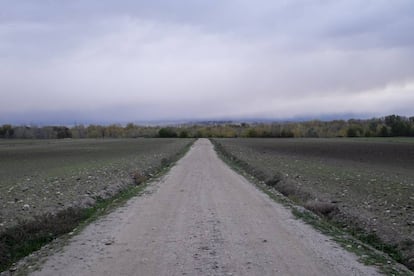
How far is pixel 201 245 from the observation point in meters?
8.80

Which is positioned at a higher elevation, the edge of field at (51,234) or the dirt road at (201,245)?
the dirt road at (201,245)

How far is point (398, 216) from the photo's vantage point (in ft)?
38.4

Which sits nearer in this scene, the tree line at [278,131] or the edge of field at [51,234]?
the edge of field at [51,234]

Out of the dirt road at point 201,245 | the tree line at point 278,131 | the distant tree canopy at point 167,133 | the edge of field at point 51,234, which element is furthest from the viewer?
the distant tree canopy at point 167,133

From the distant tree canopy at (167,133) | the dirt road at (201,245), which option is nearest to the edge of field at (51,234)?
the dirt road at (201,245)

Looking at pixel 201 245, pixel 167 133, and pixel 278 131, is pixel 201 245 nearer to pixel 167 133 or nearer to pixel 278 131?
pixel 167 133

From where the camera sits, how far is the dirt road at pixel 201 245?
7.27 meters

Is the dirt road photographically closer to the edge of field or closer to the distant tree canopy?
the edge of field

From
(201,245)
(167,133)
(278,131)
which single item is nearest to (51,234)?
(201,245)

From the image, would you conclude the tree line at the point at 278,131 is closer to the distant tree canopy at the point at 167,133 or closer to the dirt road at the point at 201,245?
the distant tree canopy at the point at 167,133

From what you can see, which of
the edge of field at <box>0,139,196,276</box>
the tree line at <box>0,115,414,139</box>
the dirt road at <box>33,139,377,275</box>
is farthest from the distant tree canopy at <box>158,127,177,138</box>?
the dirt road at <box>33,139,377,275</box>

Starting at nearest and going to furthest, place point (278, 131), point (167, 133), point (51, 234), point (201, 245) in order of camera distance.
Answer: point (201, 245), point (51, 234), point (167, 133), point (278, 131)

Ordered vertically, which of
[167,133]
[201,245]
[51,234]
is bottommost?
[51,234]

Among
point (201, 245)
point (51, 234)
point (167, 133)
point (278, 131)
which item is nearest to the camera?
point (201, 245)
